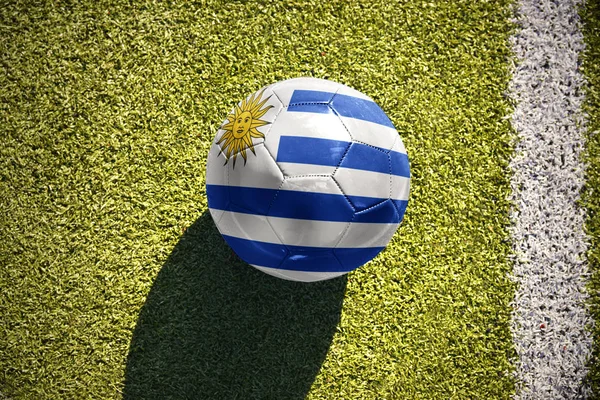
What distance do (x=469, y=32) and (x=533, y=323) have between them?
99.5 inches

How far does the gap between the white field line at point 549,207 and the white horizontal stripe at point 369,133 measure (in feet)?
5.61

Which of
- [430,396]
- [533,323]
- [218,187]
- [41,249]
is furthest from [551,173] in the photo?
[41,249]

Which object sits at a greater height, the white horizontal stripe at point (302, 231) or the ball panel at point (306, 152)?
the ball panel at point (306, 152)

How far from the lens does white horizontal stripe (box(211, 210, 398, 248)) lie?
2.18 meters

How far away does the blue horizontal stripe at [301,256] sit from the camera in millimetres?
2268

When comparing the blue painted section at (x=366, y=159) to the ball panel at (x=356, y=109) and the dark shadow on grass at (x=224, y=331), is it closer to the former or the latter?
the ball panel at (x=356, y=109)

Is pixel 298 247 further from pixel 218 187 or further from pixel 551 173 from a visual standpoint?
pixel 551 173

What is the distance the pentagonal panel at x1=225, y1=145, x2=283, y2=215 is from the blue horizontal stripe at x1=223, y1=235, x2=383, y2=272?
0.23 meters

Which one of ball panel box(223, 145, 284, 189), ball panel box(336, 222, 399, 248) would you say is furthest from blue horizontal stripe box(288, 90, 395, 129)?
ball panel box(336, 222, 399, 248)

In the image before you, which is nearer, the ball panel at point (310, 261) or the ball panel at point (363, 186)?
the ball panel at point (363, 186)

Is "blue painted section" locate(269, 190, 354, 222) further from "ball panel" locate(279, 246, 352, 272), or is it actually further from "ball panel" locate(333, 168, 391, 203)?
"ball panel" locate(279, 246, 352, 272)

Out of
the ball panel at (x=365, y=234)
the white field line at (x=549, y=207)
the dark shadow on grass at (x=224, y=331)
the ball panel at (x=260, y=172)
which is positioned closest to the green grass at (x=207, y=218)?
the dark shadow on grass at (x=224, y=331)

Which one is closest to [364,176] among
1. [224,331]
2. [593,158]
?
[224,331]

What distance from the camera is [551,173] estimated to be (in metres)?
3.46
